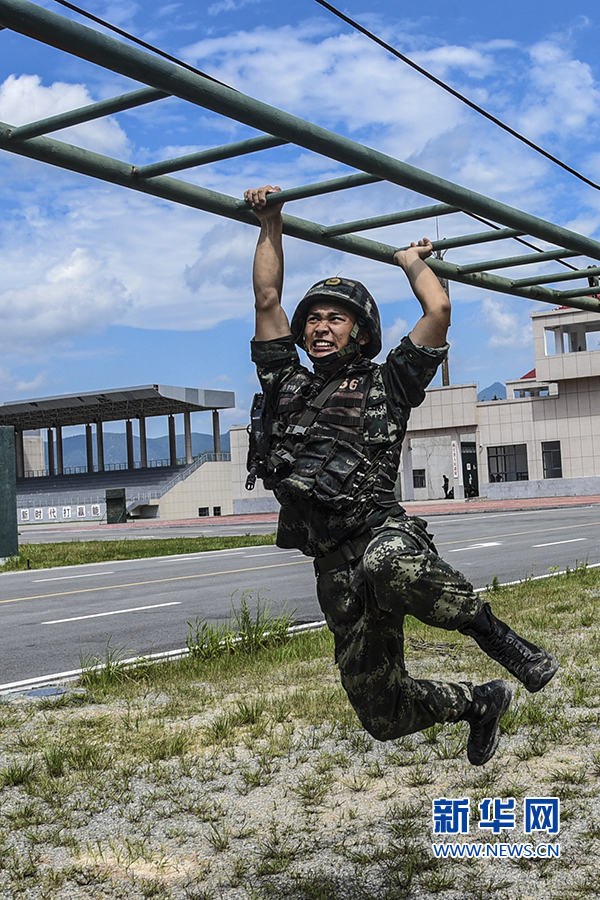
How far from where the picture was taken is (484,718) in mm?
3771

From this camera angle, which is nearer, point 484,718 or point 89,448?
point 484,718

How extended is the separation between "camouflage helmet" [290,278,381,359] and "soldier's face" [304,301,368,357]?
3 cm

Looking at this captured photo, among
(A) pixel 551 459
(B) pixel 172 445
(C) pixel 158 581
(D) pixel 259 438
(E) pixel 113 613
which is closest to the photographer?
(D) pixel 259 438

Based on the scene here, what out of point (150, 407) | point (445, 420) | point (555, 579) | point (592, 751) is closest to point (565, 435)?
point (445, 420)

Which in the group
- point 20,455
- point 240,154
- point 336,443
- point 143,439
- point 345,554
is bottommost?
point 345,554

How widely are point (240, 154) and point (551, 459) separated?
50.6m

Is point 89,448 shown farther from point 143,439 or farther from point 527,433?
point 527,433

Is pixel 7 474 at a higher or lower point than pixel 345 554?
higher

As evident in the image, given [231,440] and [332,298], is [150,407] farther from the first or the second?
[332,298]

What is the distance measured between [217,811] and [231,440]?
57.2 m

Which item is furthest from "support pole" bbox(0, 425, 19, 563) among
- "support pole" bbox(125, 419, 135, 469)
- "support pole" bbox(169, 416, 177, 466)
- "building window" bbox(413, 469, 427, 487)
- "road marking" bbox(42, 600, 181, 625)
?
"support pole" bbox(125, 419, 135, 469)

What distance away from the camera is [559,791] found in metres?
4.45

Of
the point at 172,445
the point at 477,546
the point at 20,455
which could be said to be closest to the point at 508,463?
the point at 172,445

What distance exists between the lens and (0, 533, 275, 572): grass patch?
21797 millimetres
